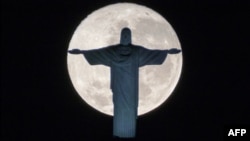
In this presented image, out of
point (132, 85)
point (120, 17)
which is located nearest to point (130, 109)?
point (132, 85)

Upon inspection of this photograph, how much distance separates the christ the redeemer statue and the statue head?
0.46 ft

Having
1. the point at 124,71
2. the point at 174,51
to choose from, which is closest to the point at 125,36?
the point at 124,71

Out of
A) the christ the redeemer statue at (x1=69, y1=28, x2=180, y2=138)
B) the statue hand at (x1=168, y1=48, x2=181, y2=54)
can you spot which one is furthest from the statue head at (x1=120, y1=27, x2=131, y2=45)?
the statue hand at (x1=168, y1=48, x2=181, y2=54)

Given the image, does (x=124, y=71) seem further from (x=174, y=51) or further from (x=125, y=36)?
(x=174, y=51)

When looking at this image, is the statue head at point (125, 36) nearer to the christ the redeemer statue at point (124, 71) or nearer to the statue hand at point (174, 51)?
the christ the redeemer statue at point (124, 71)

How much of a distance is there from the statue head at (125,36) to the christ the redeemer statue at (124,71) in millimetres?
139

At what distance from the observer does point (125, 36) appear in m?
24.7

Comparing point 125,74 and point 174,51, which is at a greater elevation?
point 174,51

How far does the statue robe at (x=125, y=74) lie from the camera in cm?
2494

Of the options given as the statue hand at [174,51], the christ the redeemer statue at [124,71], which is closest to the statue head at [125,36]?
the christ the redeemer statue at [124,71]

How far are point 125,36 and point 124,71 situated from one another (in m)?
0.78

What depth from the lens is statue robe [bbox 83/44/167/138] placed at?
81.8 ft

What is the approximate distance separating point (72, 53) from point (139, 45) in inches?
61.0

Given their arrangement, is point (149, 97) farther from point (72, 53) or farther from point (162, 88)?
point (72, 53)
